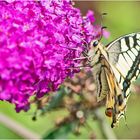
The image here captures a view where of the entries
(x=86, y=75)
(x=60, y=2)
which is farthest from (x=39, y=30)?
(x=86, y=75)

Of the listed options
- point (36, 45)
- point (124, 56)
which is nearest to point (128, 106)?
point (124, 56)

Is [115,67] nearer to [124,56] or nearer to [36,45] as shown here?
[124,56]

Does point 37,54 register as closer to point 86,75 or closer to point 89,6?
point 86,75

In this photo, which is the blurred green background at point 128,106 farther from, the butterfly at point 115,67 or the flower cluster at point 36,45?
the flower cluster at point 36,45

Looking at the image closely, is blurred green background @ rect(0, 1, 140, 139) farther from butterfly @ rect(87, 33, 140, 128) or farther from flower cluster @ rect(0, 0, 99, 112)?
flower cluster @ rect(0, 0, 99, 112)

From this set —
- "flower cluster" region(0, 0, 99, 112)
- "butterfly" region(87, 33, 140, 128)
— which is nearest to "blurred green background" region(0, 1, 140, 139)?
"butterfly" region(87, 33, 140, 128)

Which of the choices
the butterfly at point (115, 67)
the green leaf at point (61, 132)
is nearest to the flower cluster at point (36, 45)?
the butterfly at point (115, 67)
